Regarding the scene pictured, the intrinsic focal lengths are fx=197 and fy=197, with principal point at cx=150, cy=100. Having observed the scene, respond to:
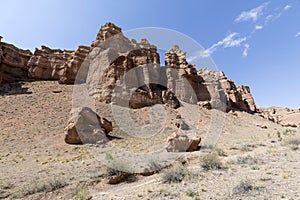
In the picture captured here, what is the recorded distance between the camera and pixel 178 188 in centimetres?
797

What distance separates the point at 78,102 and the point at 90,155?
20.7 metres

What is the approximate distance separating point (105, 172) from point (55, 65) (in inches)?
1725

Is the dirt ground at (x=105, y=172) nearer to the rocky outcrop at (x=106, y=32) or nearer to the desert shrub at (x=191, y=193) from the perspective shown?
the desert shrub at (x=191, y=193)

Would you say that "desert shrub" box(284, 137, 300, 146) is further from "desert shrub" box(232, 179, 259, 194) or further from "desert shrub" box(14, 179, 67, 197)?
"desert shrub" box(14, 179, 67, 197)

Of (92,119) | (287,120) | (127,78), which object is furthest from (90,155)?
(287,120)

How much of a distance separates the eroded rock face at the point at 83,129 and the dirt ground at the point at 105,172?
0.96 m

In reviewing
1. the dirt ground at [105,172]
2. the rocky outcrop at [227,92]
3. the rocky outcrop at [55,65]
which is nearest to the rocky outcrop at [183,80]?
the rocky outcrop at [227,92]

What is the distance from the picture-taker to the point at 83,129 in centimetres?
2080

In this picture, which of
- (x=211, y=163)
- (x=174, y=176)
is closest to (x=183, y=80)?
(x=211, y=163)

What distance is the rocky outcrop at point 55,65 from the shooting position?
44.8m

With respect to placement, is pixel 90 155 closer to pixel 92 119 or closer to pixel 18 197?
pixel 92 119

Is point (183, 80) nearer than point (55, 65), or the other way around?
point (183, 80)

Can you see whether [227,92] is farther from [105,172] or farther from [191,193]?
[191,193]

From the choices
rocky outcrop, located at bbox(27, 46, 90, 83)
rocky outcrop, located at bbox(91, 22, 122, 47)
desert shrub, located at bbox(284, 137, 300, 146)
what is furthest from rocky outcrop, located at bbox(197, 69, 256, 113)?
desert shrub, located at bbox(284, 137, 300, 146)
